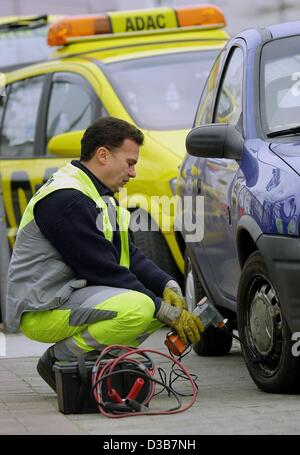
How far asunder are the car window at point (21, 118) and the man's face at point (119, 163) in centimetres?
457

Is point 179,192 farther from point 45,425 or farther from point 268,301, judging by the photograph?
point 45,425

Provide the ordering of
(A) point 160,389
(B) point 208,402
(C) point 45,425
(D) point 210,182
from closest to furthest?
1. (C) point 45,425
2. (B) point 208,402
3. (A) point 160,389
4. (D) point 210,182

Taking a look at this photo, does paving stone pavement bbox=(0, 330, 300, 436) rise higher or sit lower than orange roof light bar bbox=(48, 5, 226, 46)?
lower

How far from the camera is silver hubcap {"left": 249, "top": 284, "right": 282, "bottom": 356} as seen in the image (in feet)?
20.4

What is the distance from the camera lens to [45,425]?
18.5ft

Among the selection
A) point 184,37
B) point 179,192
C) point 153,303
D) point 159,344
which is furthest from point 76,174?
point 184,37

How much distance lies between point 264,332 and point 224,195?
99 cm

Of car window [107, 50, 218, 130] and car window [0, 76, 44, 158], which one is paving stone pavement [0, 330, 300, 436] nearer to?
car window [107, 50, 218, 130]

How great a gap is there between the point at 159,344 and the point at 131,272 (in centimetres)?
205

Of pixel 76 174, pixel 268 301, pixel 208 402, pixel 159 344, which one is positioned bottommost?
pixel 159 344

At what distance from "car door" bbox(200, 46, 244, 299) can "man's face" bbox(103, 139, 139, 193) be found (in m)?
0.57

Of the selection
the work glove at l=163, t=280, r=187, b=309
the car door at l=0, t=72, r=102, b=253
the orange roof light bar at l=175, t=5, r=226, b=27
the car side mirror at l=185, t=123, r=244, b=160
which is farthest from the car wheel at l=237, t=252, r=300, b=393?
the orange roof light bar at l=175, t=5, r=226, b=27

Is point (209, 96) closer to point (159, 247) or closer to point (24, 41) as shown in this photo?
point (159, 247)

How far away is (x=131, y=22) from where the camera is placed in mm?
11578
